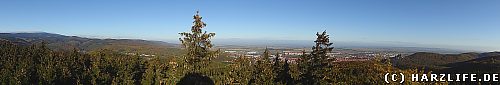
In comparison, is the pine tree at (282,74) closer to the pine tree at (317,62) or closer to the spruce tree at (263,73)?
the spruce tree at (263,73)

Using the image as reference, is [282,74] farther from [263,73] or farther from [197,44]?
[197,44]

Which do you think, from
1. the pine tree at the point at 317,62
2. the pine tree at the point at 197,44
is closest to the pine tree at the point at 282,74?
the pine tree at the point at 317,62

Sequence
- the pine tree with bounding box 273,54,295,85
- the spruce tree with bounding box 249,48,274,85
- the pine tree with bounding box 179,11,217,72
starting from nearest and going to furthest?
the pine tree with bounding box 179,11,217,72, the spruce tree with bounding box 249,48,274,85, the pine tree with bounding box 273,54,295,85

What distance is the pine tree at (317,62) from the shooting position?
38.6 m

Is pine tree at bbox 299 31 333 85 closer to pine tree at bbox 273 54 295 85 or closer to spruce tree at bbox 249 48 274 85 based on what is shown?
spruce tree at bbox 249 48 274 85

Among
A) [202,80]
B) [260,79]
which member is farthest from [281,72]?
[202,80]

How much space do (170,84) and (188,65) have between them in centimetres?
496

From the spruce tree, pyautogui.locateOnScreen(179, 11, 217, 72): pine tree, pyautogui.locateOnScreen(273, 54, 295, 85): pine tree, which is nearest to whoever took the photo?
pyautogui.locateOnScreen(179, 11, 217, 72): pine tree

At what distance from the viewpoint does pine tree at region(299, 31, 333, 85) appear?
38.6 m

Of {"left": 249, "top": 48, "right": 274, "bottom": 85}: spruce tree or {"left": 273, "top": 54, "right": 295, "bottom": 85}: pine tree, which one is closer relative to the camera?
{"left": 249, "top": 48, "right": 274, "bottom": 85}: spruce tree

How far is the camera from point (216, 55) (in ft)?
121

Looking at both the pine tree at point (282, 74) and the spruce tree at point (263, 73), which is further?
the pine tree at point (282, 74)

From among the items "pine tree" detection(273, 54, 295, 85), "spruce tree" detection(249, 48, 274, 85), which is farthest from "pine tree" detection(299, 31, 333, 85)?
"pine tree" detection(273, 54, 295, 85)

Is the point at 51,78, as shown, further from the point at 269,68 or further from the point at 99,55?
the point at 269,68
